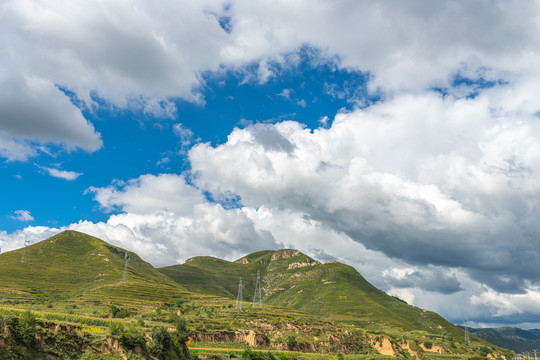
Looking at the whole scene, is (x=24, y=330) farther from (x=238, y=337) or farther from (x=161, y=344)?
(x=238, y=337)

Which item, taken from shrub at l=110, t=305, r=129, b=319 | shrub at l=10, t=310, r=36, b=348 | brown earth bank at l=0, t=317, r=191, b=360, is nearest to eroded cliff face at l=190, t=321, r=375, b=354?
shrub at l=110, t=305, r=129, b=319

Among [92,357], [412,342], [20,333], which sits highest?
[20,333]

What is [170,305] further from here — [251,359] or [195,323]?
[251,359]

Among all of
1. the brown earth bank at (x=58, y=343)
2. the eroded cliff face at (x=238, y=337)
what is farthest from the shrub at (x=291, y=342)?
the brown earth bank at (x=58, y=343)

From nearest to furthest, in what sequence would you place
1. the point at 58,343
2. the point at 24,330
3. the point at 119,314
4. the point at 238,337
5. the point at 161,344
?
the point at 24,330
the point at 58,343
the point at 161,344
the point at 238,337
the point at 119,314

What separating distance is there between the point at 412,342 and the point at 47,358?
165 metres

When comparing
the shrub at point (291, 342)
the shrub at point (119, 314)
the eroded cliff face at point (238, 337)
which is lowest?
the shrub at point (291, 342)

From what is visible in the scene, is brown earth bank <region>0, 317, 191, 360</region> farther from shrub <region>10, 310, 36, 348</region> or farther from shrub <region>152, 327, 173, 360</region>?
shrub <region>152, 327, 173, 360</region>

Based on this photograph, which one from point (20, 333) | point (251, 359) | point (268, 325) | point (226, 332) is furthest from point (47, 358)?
point (268, 325)

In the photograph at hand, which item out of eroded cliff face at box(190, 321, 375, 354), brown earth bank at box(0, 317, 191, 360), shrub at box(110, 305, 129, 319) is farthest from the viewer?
shrub at box(110, 305, 129, 319)

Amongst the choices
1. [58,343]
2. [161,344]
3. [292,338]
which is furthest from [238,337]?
[58,343]

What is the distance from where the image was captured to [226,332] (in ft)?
400

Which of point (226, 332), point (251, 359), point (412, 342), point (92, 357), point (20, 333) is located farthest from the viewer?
point (412, 342)

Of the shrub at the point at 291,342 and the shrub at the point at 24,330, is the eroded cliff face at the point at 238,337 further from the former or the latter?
the shrub at the point at 24,330
